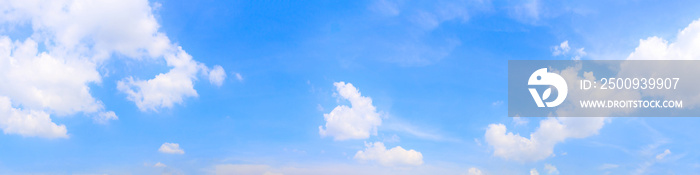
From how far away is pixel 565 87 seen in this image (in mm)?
99812

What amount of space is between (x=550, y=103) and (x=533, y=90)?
357 cm

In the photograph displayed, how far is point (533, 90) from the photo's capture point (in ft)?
330

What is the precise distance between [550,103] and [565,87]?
3611 millimetres

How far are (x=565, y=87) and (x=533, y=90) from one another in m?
5.21

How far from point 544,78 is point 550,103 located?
4347 mm

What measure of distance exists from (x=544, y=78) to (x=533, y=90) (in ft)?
8.90

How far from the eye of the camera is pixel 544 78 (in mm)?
100438

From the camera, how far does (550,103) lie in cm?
10044

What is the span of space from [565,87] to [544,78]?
371 centimetres
